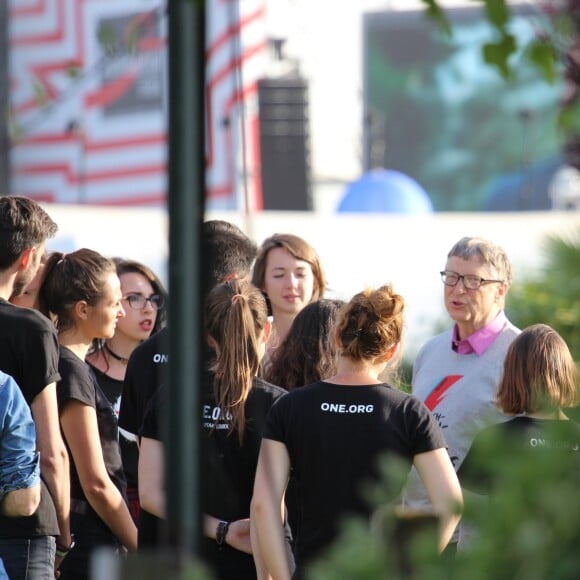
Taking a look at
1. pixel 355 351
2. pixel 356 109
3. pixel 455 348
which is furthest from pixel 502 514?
pixel 356 109

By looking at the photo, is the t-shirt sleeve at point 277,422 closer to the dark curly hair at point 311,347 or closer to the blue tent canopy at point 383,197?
the dark curly hair at point 311,347

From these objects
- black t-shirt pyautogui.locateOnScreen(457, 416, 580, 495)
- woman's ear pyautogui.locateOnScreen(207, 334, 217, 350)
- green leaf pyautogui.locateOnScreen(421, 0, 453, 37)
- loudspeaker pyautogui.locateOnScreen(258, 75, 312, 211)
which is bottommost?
woman's ear pyautogui.locateOnScreen(207, 334, 217, 350)

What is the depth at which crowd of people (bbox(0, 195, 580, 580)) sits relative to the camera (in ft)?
11.1

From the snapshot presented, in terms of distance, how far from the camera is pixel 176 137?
5.28 ft

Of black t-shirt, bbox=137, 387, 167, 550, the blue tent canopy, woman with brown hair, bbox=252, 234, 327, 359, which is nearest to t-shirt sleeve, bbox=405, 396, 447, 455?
black t-shirt, bbox=137, 387, 167, 550

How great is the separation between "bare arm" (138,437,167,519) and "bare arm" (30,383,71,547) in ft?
0.72

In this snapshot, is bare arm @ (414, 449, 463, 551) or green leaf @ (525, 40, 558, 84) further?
bare arm @ (414, 449, 463, 551)

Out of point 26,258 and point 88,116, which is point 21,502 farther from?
point 88,116

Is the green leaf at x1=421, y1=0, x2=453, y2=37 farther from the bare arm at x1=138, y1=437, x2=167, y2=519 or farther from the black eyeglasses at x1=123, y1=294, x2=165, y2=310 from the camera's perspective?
the black eyeglasses at x1=123, y1=294, x2=165, y2=310

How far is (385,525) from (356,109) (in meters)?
36.0

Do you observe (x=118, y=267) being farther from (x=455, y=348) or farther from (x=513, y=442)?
(x=513, y=442)

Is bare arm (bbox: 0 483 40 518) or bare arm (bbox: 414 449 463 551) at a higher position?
bare arm (bbox: 414 449 463 551)

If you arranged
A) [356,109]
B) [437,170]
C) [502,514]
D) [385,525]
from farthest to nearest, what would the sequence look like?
[437,170] < [356,109] < [385,525] < [502,514]

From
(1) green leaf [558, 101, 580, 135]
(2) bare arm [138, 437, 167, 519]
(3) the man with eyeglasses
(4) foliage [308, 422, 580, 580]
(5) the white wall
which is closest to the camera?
(4) foliage [308, 422, 580, 580]
